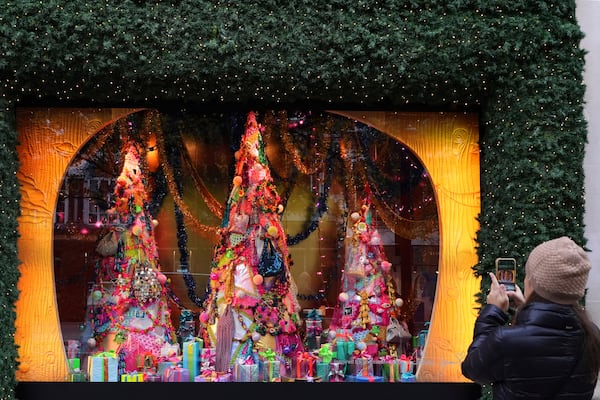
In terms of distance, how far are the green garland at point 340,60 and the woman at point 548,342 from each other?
12.9 feet

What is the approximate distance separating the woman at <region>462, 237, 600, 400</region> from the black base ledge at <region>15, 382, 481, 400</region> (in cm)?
418

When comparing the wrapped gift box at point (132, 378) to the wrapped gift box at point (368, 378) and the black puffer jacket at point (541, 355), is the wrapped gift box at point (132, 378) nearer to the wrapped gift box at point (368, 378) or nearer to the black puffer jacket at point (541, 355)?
the wrapped gift box at point (368, 378)

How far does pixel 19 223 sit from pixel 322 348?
11.2 feet

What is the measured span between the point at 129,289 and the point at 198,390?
4.28 ft

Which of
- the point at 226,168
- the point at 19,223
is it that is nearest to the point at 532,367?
the point at 226,168

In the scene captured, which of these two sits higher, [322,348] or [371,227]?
[371,227]

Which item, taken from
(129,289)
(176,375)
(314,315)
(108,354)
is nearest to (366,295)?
(314,315)

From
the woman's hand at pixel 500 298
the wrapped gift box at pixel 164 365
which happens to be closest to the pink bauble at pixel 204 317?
the wrapped gift box at pixel 164 365

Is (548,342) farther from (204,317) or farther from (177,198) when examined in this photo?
(177,198)

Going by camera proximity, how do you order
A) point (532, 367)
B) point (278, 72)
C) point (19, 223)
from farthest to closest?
point (19, 223) < point (278, 72) < point (532, 367)

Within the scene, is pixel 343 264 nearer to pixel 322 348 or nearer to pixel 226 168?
pixel 322 348

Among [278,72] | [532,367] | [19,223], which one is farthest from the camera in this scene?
[19,223]

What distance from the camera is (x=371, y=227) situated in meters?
8.05

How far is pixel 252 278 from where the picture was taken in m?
7.54
